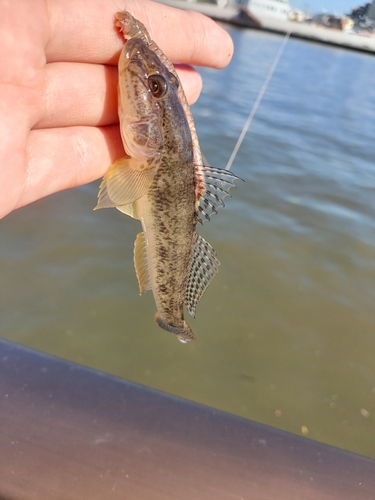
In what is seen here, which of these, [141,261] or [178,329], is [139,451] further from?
[141,261]

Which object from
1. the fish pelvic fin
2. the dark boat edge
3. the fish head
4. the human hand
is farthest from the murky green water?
the fish head

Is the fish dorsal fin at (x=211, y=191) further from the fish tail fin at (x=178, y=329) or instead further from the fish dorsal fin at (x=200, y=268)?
the fish tail fin at (x=178, y=329)

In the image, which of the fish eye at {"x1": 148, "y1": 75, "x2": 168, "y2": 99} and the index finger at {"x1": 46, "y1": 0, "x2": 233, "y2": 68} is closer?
the fish eye at {"x1": 148, "y1": 75, "x2": 168, "y2": 99}

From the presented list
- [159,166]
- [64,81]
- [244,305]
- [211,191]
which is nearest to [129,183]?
[159,166]

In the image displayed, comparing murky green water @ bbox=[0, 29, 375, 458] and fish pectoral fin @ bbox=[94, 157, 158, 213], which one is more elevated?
fish pectoral fin @ bbox=[94, 157, 158, 213]

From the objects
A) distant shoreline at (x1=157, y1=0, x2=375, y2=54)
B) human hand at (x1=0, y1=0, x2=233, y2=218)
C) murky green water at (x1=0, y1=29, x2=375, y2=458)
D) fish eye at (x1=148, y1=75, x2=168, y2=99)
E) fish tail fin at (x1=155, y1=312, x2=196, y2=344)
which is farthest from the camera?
distant shoreline at (x1=157, y1=0, x2=375, y2=54)

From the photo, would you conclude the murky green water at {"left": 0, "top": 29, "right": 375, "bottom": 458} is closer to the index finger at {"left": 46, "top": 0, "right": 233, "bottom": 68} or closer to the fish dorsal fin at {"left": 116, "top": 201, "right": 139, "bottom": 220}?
the fish dorsal fin at {"left": 116, "top": 201, "right": 139, "bottom": 220}
